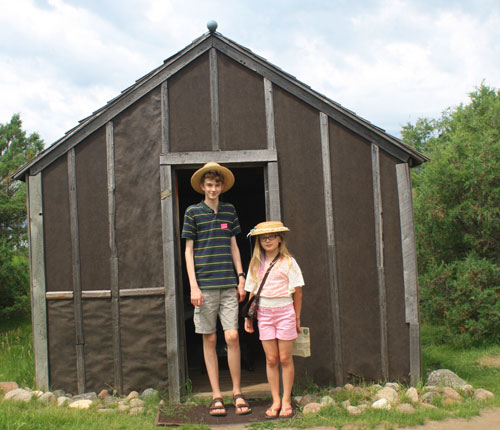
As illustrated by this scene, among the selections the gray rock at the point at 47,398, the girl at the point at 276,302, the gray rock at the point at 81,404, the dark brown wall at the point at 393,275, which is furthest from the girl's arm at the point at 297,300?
the gray rock at the point at 47,398

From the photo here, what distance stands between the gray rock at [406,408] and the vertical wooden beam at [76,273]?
3.40 meters

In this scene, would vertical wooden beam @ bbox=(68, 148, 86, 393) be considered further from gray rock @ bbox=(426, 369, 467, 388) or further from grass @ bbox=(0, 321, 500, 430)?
gray rock @ bbox=(426, 369, 467, 388)

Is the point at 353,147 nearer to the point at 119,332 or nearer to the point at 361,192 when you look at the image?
the point at 361,192

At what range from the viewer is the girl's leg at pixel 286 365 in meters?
4.28

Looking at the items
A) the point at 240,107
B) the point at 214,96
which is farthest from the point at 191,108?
the point at 240,107

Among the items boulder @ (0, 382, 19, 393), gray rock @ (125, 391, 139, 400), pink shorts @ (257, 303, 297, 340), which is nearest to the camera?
pink shorts @ (257, 303, 297, 340)

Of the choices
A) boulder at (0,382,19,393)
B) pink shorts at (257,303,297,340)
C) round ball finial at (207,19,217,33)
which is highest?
round ball finial at (207,19,217,33)

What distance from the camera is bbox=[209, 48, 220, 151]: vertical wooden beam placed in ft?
17.2

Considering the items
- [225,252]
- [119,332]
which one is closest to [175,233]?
[225,252]

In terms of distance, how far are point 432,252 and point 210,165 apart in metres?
6.70

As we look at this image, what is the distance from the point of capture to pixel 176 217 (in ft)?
17.2

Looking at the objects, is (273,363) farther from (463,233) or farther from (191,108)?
(463,233)

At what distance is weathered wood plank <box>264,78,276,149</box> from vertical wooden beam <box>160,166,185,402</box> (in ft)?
3.89

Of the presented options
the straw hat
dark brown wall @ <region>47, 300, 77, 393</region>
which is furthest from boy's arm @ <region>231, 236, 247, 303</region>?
dark brown wall @ <region>47, 300, 77, 393</region>
